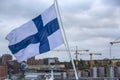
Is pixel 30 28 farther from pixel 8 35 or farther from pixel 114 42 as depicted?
pixel 114 42

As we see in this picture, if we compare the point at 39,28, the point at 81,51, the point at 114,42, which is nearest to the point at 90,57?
the point at 81,51

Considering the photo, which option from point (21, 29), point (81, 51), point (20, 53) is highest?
point (81, 51)

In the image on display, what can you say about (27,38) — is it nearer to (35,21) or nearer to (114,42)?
(35,21)

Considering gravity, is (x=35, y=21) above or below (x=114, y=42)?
below

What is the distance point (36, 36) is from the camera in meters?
11.8

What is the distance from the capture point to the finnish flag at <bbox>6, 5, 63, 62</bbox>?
1148 centimetres

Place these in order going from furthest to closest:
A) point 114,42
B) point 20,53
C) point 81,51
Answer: point 81,51, point 114,42, point 20,53

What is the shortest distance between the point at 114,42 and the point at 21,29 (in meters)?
115

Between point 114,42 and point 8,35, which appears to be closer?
point 8,35

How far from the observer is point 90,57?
140750 mm

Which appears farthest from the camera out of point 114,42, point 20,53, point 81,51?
point 81,51

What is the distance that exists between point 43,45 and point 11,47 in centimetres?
96

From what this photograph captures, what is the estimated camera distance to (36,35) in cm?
1181

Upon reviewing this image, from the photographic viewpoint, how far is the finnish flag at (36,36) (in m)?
11.5
